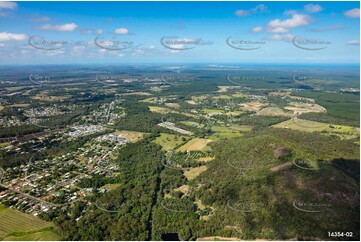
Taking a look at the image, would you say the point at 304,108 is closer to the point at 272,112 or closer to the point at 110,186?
the point at 272,112

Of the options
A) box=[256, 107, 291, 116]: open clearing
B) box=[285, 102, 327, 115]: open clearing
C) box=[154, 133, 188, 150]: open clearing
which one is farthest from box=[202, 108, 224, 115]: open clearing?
box=[154, 133, 188, 150]: open clearing

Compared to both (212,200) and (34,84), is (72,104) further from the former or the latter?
(212,200)

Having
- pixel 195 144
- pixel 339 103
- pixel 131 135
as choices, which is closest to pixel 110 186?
pixel 195 144

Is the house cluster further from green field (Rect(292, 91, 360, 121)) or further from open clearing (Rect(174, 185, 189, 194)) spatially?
green field (Rect(292, 91, 360, 121))

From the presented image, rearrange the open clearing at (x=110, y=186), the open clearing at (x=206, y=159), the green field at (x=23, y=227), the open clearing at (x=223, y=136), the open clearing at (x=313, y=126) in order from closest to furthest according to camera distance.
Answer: the green field at (x=23, y=227), the open clearing at (x=110, y=186), the open clearing at (x=206, y=159), the open clearing at (x=223, y=136), the open clearing at (x=313, y=126)

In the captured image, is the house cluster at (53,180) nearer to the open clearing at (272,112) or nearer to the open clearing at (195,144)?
the open clearing at (195,144)

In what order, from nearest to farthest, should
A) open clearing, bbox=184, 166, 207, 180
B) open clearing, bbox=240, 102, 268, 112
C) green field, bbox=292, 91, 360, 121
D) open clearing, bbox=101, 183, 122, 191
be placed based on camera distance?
open clearing, bbox=101, 183, 122, 191, open clearing, bbox=184, 166, 207, 180, green field, bbox=292, 91, 360, 121, open clearing, bbox=240, 102, 268, 112

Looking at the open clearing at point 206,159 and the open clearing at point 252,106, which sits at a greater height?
the open clearing at point 252,106

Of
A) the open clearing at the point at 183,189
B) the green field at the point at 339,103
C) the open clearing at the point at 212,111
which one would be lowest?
the open clearing at the point at 183,189

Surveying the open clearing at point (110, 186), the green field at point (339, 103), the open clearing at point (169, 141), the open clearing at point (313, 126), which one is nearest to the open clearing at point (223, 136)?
the open clearing at point (169, 141)
